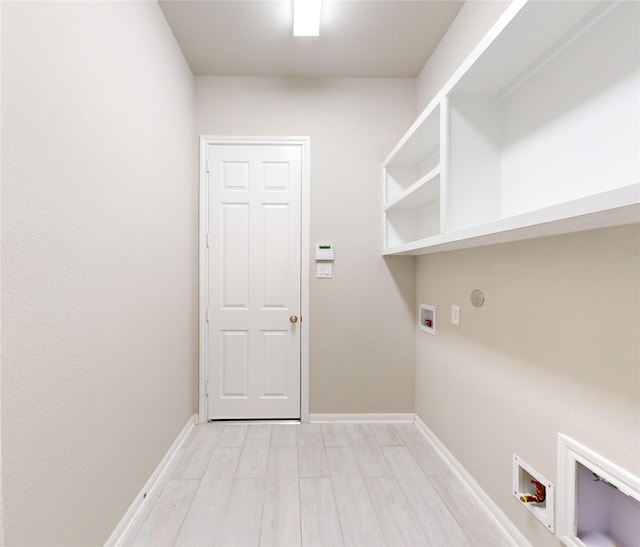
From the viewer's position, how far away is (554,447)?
1270 mm

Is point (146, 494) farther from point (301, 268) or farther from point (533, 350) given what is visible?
point (533, 350)

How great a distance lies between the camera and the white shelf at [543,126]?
95cm

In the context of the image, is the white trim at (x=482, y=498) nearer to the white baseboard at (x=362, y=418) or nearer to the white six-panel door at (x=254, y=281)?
the white baseboard at (x=362, y=418)

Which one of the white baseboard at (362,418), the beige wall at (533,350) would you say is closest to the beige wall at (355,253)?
the white baseboard at (362,418)

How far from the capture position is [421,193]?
2037 mm

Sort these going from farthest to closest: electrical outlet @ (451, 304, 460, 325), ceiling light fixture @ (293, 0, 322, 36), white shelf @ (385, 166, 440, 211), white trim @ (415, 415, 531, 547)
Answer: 1. electrical outlet @ (451, 304, 460, 325)
2. ceiling light fixture @ (293, 0, 322, 36)
3. white shelf @ (385, 166, 440, 211)
4. white trim @ (415, 415, 531, 547)

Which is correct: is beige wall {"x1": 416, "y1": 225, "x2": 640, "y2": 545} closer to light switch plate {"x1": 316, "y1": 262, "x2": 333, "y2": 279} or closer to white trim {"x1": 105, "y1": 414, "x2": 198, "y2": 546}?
light switch plate {"x1": 316, "y1": 262, "x2": 333, "y2": 279}

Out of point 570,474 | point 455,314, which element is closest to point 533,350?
point 570,474

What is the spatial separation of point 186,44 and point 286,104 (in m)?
0.81

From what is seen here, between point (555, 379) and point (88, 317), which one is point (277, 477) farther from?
point (555, 379)

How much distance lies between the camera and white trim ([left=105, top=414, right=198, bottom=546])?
4.84 ft

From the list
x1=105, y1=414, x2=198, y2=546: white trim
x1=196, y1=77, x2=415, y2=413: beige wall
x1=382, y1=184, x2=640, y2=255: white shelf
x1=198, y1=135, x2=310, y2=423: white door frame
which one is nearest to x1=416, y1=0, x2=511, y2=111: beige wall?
x1=196, y1=77, x2=415, y2=413: beige wall

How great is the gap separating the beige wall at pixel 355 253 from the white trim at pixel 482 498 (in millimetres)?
566

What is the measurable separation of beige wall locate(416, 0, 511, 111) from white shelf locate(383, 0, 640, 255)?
0.53 m
